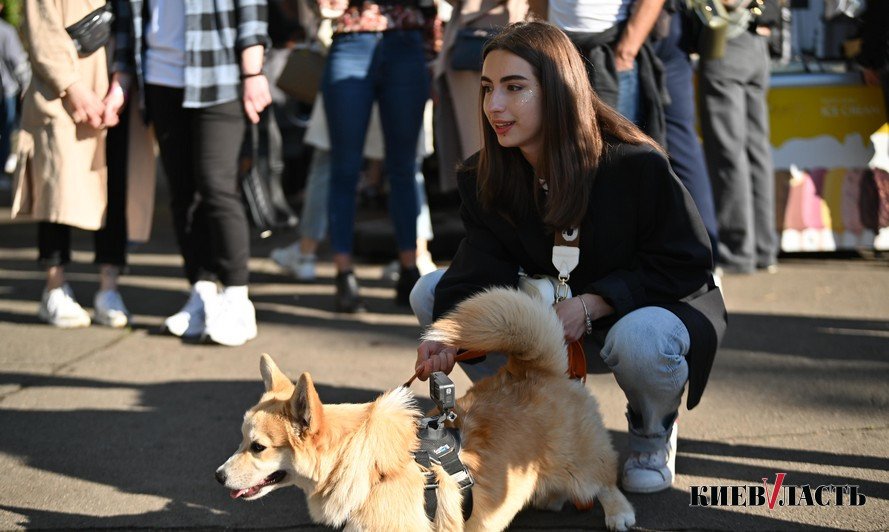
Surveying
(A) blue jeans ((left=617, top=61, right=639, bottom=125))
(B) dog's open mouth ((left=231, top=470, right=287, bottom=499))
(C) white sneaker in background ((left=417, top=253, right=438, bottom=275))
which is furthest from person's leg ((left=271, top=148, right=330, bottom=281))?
(B) dog's open mouth ((left=231, top=470, right=287, bottom=499))

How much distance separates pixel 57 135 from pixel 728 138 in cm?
382

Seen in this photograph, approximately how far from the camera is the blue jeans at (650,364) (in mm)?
2934

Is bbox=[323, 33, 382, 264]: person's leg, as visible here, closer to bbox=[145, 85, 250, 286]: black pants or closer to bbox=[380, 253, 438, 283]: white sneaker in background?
bbox=[145, 85, 250, 286]: black pants

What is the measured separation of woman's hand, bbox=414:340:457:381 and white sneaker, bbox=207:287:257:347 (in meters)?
2.20

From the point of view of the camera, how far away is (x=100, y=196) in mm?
4992

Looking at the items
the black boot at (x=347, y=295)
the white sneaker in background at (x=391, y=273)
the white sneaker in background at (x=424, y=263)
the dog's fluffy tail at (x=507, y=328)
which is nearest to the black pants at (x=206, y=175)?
the black boot at (x=347, y=295)

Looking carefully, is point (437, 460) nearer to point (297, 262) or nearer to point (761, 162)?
point (297, 262)

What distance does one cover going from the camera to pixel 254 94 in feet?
15.5

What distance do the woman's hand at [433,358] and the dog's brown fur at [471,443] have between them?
0.25ft

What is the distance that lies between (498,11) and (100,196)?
2254mm

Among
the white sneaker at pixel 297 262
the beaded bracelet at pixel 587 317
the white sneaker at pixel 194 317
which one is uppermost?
the beaded bracelet at pixel 587 317

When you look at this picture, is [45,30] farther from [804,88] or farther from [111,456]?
[804,88]

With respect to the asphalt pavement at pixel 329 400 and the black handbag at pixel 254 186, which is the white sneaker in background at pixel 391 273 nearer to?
the asphalt pavement at pixel 329 400

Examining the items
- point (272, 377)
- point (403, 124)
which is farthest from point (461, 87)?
point (272, 377)
